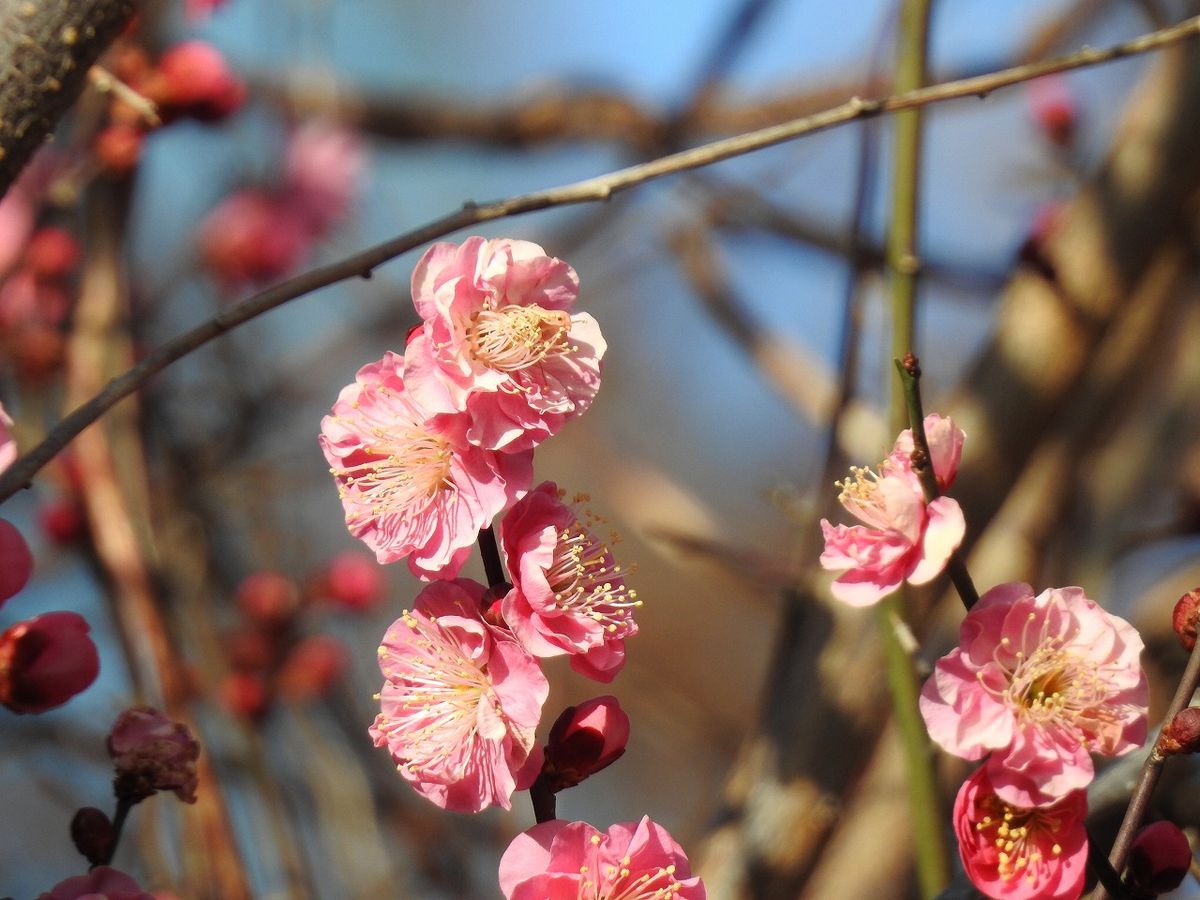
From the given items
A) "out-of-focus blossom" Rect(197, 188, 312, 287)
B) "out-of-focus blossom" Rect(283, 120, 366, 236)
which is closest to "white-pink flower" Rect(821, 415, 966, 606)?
"out-of-focus blossom" Rect(197, 188, 312, 287)

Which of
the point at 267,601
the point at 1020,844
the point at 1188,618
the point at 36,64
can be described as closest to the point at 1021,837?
the point at 1020,844

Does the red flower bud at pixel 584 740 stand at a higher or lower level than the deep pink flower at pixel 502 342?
lower

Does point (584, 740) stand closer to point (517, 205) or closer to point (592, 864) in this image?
point (592, 864)

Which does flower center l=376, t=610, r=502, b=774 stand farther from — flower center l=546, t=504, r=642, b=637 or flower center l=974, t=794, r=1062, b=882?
flower center l=974, t=794, r=1062, b=882

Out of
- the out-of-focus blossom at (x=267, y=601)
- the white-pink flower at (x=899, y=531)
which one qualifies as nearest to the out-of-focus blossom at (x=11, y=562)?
the white-pink flower at (x=899, y=531)

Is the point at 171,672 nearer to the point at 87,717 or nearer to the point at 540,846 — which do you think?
the point at 87,717

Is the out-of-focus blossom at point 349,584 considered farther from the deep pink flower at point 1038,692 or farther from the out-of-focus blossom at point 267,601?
the deep pink flower at point 1038,692
